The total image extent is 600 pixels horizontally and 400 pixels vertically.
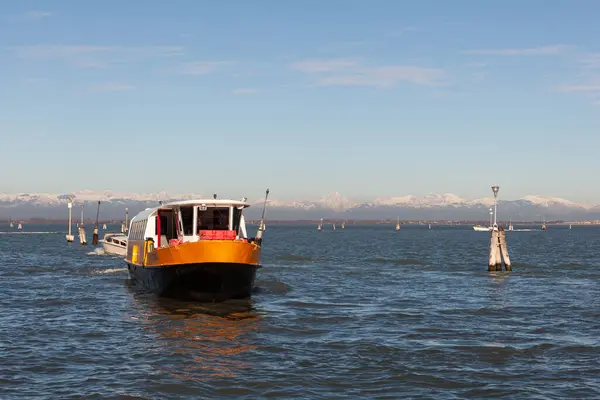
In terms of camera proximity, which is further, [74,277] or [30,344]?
[74,277]

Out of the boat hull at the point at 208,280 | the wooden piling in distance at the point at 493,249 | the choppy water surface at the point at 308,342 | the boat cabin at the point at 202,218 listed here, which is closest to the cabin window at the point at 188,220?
the boat cabin at the point at 202,218

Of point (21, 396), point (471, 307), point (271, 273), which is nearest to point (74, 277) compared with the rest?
point (271, 273)

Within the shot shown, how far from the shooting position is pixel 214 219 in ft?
122

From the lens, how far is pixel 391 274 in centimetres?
5706

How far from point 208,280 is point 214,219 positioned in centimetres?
383

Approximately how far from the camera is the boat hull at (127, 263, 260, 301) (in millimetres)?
34125

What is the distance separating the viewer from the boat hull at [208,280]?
112 feet

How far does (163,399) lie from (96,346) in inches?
285

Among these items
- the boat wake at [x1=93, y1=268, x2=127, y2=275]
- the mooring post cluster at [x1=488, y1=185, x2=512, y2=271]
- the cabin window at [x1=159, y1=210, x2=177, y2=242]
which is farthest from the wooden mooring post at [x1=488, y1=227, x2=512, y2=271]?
the boat wake at [x1=93, y1=268, x2=127, y2=275]

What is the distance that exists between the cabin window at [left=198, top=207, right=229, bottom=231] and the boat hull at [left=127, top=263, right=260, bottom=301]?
2.77 metres

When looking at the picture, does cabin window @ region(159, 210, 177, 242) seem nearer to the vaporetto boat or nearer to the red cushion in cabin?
the vaporetto boat

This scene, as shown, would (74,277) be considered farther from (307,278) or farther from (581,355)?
(581,355)

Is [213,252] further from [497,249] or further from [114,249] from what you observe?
[114,249]

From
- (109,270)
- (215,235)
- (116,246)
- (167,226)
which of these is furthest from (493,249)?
(116,246)
